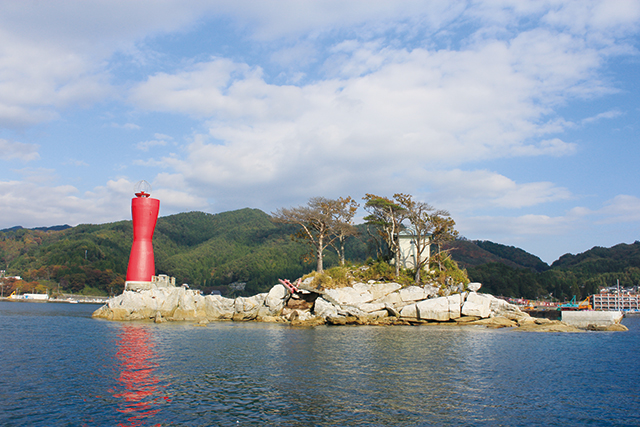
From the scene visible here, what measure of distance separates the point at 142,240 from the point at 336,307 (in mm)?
23367

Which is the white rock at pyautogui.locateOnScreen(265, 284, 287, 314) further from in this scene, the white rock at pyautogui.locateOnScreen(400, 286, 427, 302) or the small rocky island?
the white rock at pyautogui.locateOnScreen(400, 286, 427, 302)

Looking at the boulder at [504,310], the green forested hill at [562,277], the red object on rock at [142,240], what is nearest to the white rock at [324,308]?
the boulder at [504,310]

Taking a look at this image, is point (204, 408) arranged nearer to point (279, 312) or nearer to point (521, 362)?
point (521, 362)

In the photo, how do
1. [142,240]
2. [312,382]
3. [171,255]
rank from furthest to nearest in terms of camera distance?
[171,255] → [142,240] → [312,382]

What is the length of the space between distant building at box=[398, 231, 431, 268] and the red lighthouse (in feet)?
94.1

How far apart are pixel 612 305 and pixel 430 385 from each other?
121 m

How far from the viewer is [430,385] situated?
55.4 ft

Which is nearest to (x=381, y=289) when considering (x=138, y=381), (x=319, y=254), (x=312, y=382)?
(x=319, y=254)

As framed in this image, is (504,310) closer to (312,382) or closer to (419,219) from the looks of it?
(419,219)

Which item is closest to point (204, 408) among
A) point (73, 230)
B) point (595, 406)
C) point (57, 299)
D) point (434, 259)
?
point (595, 406)

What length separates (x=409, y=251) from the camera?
4925 cm

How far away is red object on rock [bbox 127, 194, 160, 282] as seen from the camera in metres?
46.9

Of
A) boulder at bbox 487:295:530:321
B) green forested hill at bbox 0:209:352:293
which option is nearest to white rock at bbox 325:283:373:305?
boulder at bbox 487:295:530:321

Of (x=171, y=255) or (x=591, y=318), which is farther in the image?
(x=171, y=255)
